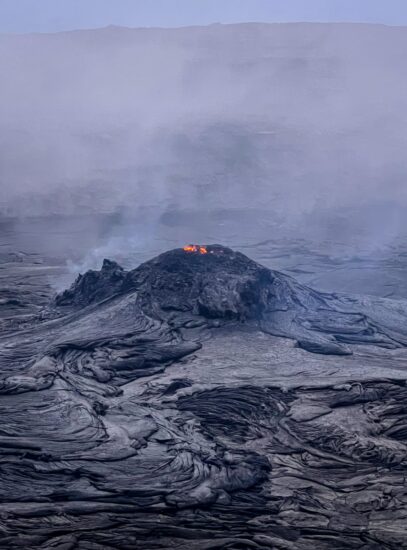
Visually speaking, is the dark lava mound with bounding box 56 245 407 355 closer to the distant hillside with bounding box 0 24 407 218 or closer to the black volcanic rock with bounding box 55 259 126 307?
the black volcanic rock with bounding box 55 259 126 307

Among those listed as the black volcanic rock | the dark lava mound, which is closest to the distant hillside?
the black volcanic rock

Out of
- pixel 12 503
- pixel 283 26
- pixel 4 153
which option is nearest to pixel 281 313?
pixel 12 503

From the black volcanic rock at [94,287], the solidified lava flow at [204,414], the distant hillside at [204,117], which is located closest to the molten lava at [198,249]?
the solidified lava flow at [204,414]

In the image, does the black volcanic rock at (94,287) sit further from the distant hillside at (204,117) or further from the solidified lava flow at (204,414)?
the distant hillside at (204,117)

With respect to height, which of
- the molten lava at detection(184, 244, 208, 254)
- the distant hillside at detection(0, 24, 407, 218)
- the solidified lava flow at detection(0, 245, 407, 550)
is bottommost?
the solidified lava flow at detection(0, 245, 407, 550)

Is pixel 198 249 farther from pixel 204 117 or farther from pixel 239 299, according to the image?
pixel 204 117
